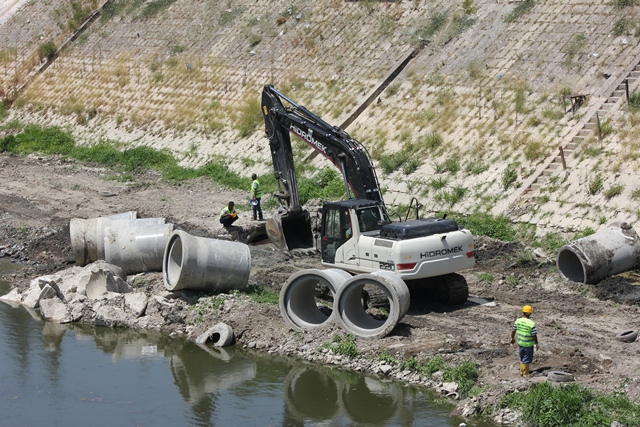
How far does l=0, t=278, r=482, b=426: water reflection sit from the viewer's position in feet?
51.9

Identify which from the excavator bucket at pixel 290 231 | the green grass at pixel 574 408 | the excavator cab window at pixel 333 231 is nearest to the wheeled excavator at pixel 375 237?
the excavator cab window at pixel 333 231

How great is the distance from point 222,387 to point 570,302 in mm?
7322

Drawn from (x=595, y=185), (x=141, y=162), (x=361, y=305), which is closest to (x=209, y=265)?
(x=361, y=305)

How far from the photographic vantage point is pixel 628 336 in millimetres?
17688

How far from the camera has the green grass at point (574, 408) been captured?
14172 mm

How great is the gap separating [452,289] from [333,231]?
8.48ft

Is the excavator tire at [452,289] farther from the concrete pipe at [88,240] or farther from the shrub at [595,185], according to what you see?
the concrete pipe at [88,240]

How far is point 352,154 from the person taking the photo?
22.4 metres

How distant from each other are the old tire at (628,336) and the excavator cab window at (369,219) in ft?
16.5


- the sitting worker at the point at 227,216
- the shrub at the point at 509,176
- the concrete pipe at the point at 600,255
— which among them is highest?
the shrub at the point at 509,176

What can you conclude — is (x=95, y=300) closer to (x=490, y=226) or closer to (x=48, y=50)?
(x=490, y=226)

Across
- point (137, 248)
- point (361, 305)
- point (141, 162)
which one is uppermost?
point (141, 162)

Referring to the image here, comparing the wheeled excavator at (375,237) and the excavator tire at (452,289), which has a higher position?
the wheeled excavator at (375,237)

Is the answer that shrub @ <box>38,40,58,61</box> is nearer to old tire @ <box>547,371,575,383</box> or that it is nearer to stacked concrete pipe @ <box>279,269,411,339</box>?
stacked concrete pipe @ <box>279,269,411,339</box>
